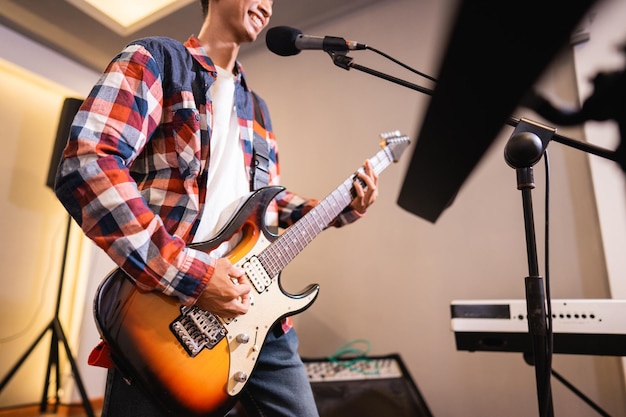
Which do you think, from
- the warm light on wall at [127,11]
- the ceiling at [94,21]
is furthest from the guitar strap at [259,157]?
the warm light on wall at [127,11]

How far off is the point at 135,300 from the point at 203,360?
0.58ft

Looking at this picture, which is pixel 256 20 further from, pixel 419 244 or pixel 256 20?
pixel 419 244

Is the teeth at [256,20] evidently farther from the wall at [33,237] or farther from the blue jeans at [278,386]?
the wall at [33,237]

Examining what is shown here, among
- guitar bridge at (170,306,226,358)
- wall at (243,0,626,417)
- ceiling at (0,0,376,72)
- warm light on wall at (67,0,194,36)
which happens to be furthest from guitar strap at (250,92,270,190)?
warm light on wall at (67,0,194,36)

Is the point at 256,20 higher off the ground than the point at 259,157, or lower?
higher

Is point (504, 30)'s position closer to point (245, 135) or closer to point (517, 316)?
point (245, 135)

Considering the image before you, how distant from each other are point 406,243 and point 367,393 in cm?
81

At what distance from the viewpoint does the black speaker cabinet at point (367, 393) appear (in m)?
1.39

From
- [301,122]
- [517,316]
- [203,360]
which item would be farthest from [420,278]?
[203,360]

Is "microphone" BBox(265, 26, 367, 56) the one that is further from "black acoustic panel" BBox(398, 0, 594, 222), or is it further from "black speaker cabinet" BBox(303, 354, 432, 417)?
"black speaker cabinet" BBox(303, 354, 432, 417)

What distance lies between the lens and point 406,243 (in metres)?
2.04

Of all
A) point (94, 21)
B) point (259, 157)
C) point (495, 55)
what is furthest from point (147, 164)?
point (94, 21)

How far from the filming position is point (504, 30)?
1.62 ft

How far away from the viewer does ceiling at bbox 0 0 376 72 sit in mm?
2488
